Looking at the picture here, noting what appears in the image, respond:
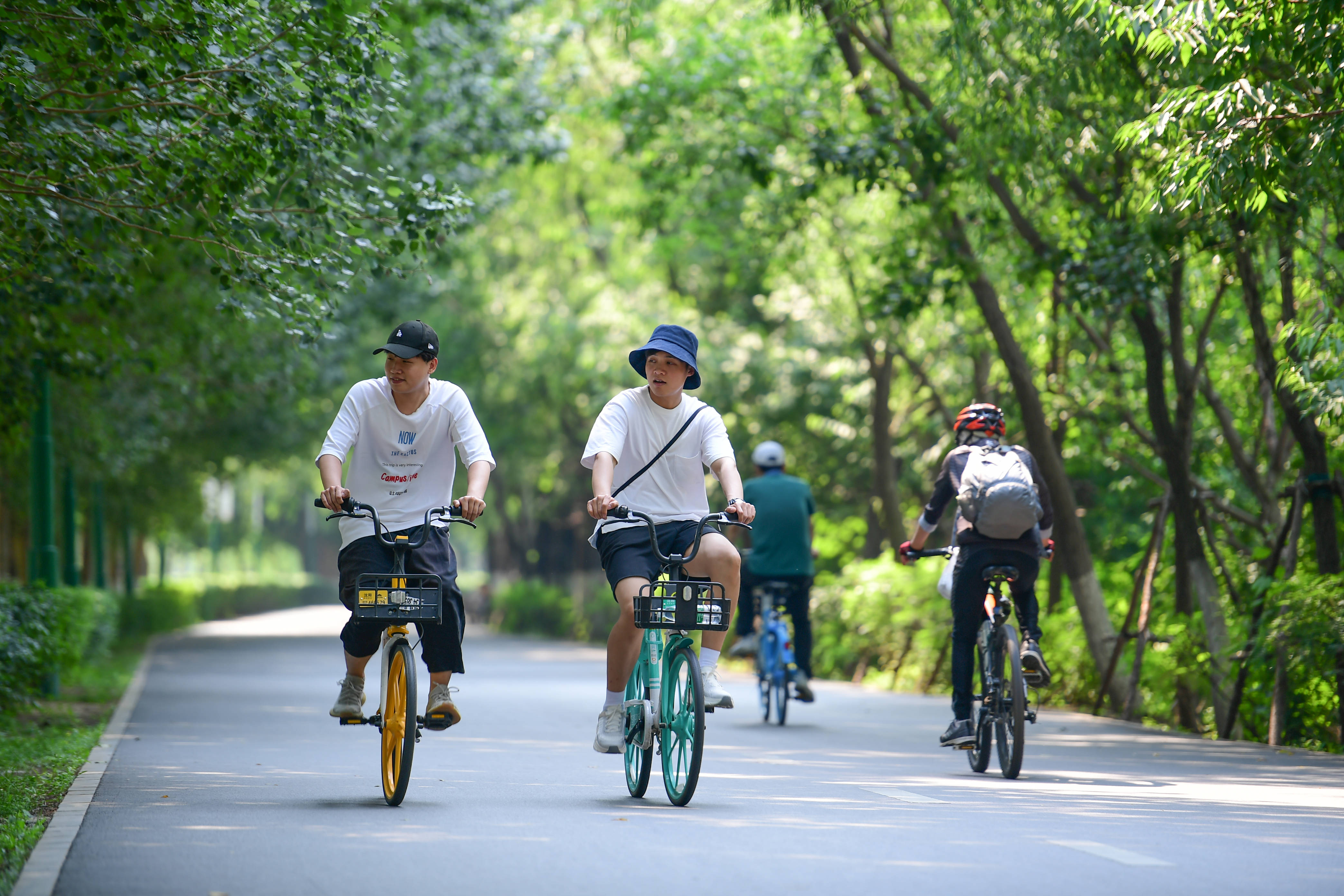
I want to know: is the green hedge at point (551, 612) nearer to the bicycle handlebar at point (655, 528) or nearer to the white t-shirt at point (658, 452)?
the white t-shirt at point (658, 452)

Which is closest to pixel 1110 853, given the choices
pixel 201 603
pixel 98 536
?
pixel 98 536

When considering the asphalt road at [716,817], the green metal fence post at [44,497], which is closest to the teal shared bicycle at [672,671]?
the asphalt road at [716,817]

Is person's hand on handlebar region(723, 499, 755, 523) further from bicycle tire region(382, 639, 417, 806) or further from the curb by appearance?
the curb

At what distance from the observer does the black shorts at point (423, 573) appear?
732 cm

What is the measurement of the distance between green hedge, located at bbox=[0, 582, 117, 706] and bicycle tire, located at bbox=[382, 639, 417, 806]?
5982 mm

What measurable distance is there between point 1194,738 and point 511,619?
96.6 feet

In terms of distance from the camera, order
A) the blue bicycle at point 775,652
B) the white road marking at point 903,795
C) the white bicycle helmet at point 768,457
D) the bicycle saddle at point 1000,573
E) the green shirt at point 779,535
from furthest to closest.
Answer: the white bicycle helmet at point 768,457 < the green shirt at point 779,535 < the blue bicycle at point 775,652 < the bicycle saddle at point 1000,573 < the white road marking at point 903,795

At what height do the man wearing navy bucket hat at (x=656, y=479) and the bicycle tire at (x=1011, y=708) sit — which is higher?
the man wearing navy bucket hat at (x=656, y=479)

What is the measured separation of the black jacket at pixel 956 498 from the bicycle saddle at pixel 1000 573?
114 mm

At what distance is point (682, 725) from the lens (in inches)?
282

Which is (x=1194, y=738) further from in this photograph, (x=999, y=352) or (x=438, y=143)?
(x=438, y=143)

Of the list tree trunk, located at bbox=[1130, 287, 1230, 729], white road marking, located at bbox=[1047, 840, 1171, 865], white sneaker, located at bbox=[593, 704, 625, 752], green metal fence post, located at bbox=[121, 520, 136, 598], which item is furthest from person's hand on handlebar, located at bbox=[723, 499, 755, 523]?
green metal fence post, located at bbox=[121, 520, 136, 598]

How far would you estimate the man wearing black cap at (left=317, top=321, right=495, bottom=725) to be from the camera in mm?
7363

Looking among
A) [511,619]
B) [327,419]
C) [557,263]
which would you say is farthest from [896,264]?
[511,619]
